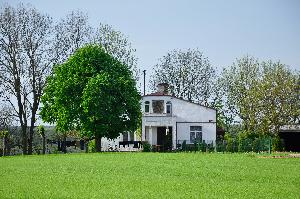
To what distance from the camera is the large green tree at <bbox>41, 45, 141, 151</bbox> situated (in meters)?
43.4

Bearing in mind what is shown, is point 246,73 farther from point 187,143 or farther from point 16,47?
point 16,47

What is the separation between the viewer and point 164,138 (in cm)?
5475

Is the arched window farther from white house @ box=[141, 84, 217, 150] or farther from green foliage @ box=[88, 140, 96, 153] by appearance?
green foliage @ box=[88, 140, 96, 153]

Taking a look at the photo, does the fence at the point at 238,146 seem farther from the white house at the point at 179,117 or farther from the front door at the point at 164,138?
the white house at the point at 179,117

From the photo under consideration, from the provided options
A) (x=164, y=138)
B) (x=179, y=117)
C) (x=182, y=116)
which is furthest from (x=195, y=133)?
(x=164, y=138)

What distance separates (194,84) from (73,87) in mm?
28599

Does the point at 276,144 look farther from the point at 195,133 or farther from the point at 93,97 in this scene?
the point at 93,97

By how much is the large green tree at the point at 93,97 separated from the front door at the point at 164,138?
6.42 metres

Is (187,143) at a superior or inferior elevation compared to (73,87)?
inferior

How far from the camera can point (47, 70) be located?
163 feet

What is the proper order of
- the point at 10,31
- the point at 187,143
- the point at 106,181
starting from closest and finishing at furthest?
the point at 106,181, the point at 10,31, the point at 187,143

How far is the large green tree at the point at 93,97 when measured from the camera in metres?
43.4

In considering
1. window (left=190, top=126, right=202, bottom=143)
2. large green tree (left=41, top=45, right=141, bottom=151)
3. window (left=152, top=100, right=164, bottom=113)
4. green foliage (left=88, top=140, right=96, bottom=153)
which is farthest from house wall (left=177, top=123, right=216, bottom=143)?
green foliage (left=88, top=140, right=96, bottom=153)

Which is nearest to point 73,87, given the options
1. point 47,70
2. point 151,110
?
point 47,70
